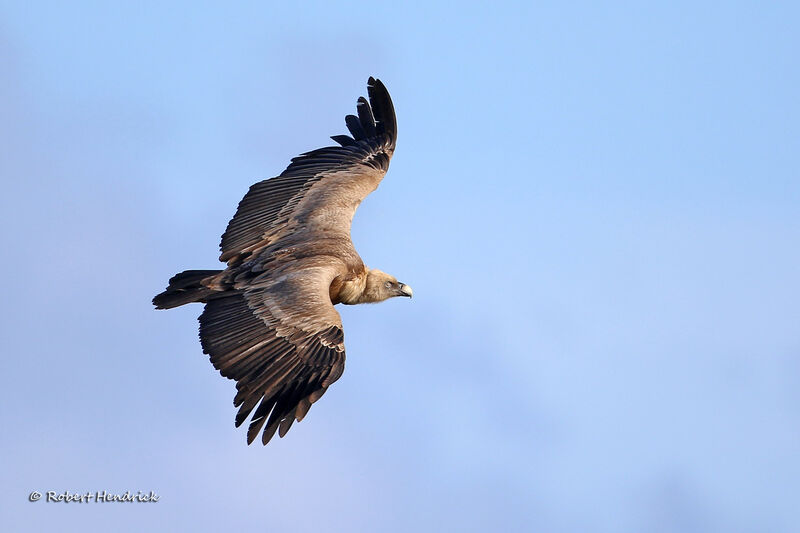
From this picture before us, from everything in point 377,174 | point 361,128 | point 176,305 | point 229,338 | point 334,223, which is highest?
point 361,128

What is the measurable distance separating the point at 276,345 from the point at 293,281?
1224 millimetres

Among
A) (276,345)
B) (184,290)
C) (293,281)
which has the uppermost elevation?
(184,290)

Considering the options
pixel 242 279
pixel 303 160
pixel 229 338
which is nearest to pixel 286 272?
pixel 242 279

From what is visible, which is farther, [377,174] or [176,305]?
[377,174]

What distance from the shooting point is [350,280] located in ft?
47.6

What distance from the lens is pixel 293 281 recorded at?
13531 mm

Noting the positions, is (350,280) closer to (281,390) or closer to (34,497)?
(281,390)

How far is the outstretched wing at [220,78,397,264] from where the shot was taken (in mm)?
15078

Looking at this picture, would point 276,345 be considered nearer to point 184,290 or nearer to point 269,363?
point 269,363

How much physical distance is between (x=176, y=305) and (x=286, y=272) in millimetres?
1367

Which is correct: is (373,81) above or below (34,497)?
above

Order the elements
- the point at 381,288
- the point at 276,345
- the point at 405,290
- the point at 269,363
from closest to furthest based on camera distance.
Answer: the point at 269,363 < the point at 276,345 < the point at 381,288 < the point at 405,290

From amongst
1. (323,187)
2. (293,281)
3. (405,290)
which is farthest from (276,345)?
(323,187)

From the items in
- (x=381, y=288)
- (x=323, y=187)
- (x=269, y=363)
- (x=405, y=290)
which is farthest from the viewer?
(x=323, y=187)
